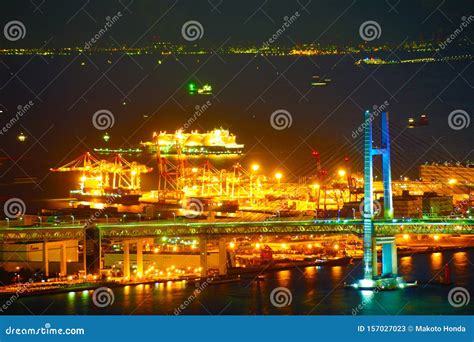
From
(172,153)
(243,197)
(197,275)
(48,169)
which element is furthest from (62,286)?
(172,153)

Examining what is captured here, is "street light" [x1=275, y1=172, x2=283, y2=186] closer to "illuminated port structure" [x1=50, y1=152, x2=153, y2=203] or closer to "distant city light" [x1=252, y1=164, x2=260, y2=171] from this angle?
"distant city light" [x1=252, y1=164, x2=260, y2=171]

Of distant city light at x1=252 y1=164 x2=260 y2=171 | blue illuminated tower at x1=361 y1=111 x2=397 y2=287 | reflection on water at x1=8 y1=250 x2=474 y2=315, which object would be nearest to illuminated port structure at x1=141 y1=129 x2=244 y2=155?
distant city light at x1=252 y1=164 x2=260 y2=171

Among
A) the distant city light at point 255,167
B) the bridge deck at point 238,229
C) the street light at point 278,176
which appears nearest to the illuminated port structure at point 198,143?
the distant city light at point 255,167

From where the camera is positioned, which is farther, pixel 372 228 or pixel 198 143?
pixel 198 143

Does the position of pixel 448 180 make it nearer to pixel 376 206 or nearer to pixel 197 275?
pixel 376 206

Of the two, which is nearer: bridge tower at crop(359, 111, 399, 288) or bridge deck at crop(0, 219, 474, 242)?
bridge tower at crop(359, 111, 399, 288)

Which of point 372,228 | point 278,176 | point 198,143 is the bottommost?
point 372,228

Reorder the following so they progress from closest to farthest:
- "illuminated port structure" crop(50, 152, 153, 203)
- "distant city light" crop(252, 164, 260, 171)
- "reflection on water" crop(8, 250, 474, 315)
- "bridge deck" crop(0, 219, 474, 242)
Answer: "reflection on water" crop(8, 250, 474, 315) → "bridge deck" crop(0, 219, 474, 242) → "illuminated port structure" crop(50, 152, 153, 203) → "distant city light" crop(252, 164, 260, 171)

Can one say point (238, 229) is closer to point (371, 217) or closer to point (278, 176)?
point (371, 217)

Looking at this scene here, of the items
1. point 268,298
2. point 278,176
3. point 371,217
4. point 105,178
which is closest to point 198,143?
point 105,178
